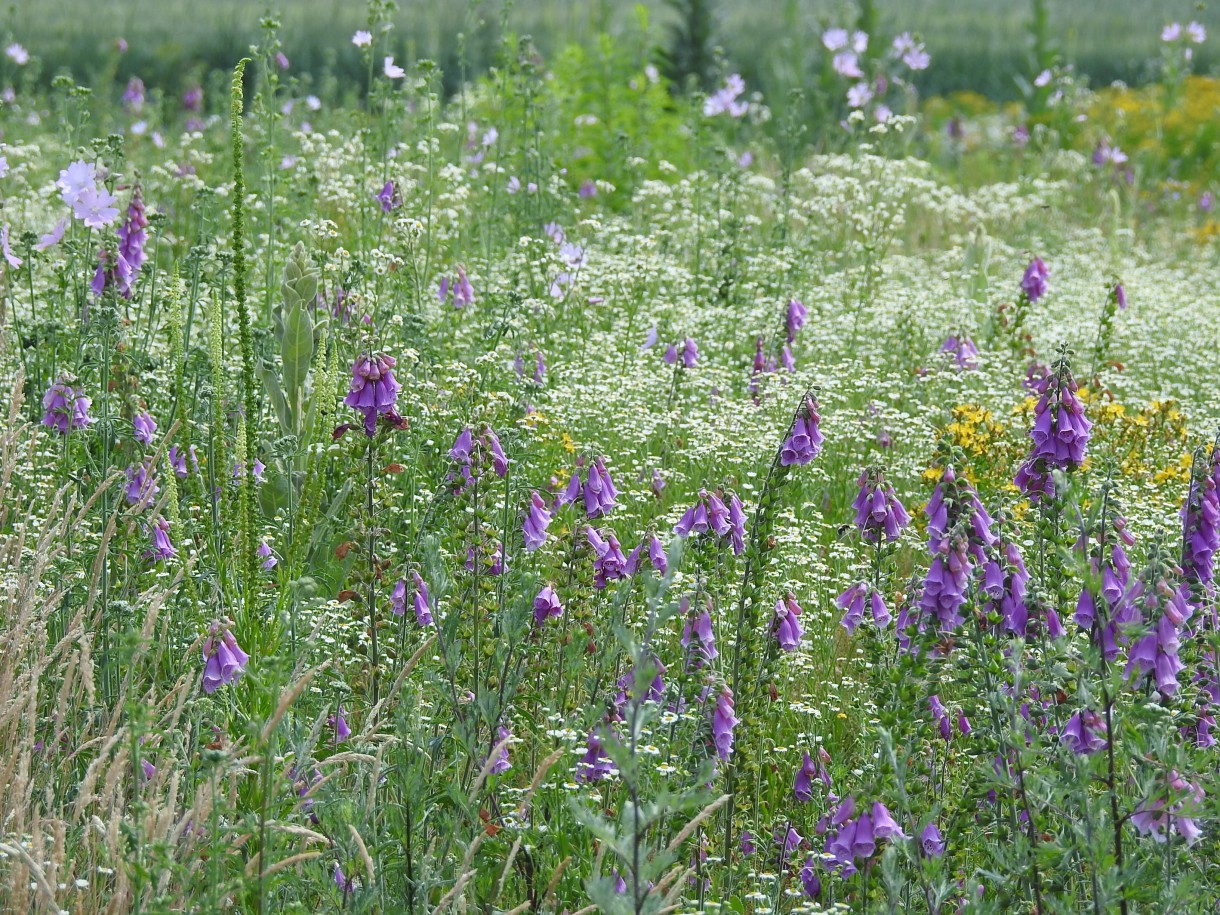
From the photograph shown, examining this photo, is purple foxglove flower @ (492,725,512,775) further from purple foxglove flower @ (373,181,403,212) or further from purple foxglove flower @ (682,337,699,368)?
purple foxglove flower @ (373,181,403,212)

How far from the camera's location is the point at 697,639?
2.94 meters

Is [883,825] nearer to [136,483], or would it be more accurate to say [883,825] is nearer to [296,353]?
[136,483]

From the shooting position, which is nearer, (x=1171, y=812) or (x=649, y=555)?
(x=1171, y=812)

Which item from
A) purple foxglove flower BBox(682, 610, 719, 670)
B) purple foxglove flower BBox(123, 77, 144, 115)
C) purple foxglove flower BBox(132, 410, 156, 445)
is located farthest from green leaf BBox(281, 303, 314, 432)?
purple foxglove flower BBox(123, 77, 144, 115)

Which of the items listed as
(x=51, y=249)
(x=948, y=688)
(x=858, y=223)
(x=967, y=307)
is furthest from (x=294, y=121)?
(x=948, y=688)

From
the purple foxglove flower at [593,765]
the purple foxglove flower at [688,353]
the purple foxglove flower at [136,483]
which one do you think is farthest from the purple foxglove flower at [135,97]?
the purple foxglove flower at [593,765]

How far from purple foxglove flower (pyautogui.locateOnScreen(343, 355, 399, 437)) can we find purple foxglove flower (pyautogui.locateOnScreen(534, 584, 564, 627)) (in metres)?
0.59

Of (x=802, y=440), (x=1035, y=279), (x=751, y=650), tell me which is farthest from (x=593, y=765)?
(x=1035, y=279)

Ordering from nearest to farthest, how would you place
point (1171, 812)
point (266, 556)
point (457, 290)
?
1. point (1171, 812)
2. point (266, 556)
3. point (457, 290)

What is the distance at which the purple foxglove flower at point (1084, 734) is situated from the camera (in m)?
2.80

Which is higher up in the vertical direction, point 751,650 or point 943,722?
point 751,650

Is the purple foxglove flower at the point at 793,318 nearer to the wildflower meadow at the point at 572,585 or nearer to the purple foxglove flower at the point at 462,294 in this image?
the wildflower meadow at the point at 572,585

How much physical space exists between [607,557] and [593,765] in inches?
27.6

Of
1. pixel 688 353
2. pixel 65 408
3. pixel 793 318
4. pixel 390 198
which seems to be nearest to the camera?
pixel 65 408
